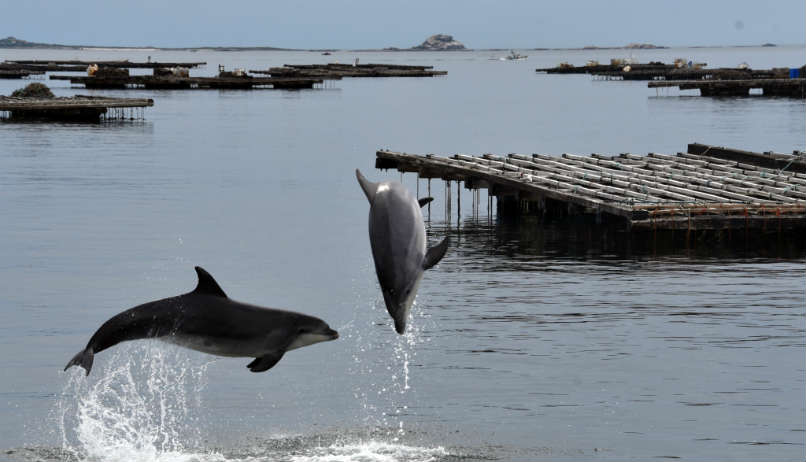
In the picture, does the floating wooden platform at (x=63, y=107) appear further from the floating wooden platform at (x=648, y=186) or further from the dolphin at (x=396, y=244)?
the dolphin at (x=396, y=244)

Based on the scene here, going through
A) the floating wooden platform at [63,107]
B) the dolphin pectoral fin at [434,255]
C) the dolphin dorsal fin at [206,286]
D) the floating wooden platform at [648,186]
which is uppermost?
the dolphin pectoral fin at [434,255]

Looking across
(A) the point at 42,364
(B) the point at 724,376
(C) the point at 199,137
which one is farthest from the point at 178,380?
(C) the point at 199,137

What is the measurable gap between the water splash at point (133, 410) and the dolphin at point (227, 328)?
41.1ft

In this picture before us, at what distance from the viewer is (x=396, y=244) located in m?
10.6

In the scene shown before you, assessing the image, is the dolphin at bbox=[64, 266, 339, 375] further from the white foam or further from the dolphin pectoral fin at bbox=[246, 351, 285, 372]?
the white foam

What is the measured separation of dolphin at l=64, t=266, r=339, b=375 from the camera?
12.4 meters

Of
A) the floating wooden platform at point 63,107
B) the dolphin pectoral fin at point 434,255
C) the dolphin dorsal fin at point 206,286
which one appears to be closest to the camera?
the dolphin pectoral fin at point 434,255

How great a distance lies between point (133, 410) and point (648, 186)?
30406 millimetres

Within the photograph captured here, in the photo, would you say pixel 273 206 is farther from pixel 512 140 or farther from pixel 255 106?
pixel 255 106

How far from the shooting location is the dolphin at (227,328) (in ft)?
40.6

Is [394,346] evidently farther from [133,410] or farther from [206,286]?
[206,286]

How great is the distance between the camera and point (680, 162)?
220 ft

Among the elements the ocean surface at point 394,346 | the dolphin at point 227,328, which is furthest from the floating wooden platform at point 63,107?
the dolphin at point 227,328

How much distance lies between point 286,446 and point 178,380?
325 inches
